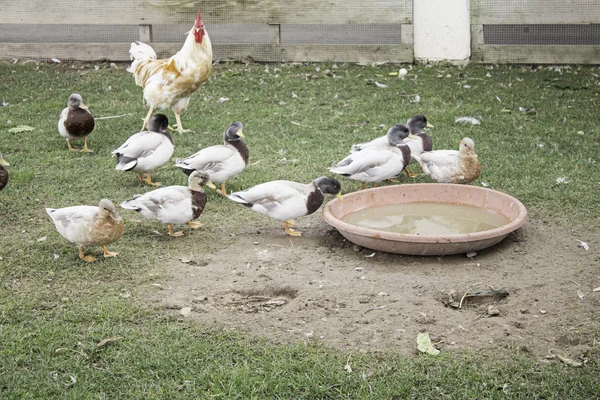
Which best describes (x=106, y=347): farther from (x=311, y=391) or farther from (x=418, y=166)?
(x=418, y=166)

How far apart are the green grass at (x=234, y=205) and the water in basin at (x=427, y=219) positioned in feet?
1.96

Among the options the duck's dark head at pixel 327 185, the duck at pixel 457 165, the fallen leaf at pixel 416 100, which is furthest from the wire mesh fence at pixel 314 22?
the duck's dark head at pixel 327 185

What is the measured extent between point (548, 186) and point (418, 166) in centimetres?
149

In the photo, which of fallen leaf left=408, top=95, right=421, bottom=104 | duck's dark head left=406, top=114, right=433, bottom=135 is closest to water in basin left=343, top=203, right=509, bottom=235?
duck's dark head left=406, top=114, right=433, bottom=135

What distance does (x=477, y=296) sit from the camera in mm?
5301

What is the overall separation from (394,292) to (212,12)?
29.8 ft

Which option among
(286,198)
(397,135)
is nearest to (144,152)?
(286,198)

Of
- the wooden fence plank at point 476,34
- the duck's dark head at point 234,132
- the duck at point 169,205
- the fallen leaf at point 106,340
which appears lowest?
the fallen leaf at point 106,340

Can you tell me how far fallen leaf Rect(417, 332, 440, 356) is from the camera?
4586mm

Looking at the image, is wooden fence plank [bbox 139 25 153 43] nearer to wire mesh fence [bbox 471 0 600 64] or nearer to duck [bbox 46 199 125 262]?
wire mesh fence [bbox 471 0 600 64]

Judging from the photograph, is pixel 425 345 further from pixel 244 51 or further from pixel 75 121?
pixel 244 51

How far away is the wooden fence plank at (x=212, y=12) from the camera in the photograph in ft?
42.5

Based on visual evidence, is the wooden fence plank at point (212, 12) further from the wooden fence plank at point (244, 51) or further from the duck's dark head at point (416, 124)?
the duck's dark head at point (416, 124)

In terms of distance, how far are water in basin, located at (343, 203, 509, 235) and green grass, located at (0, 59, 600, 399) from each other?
598 millimetres
